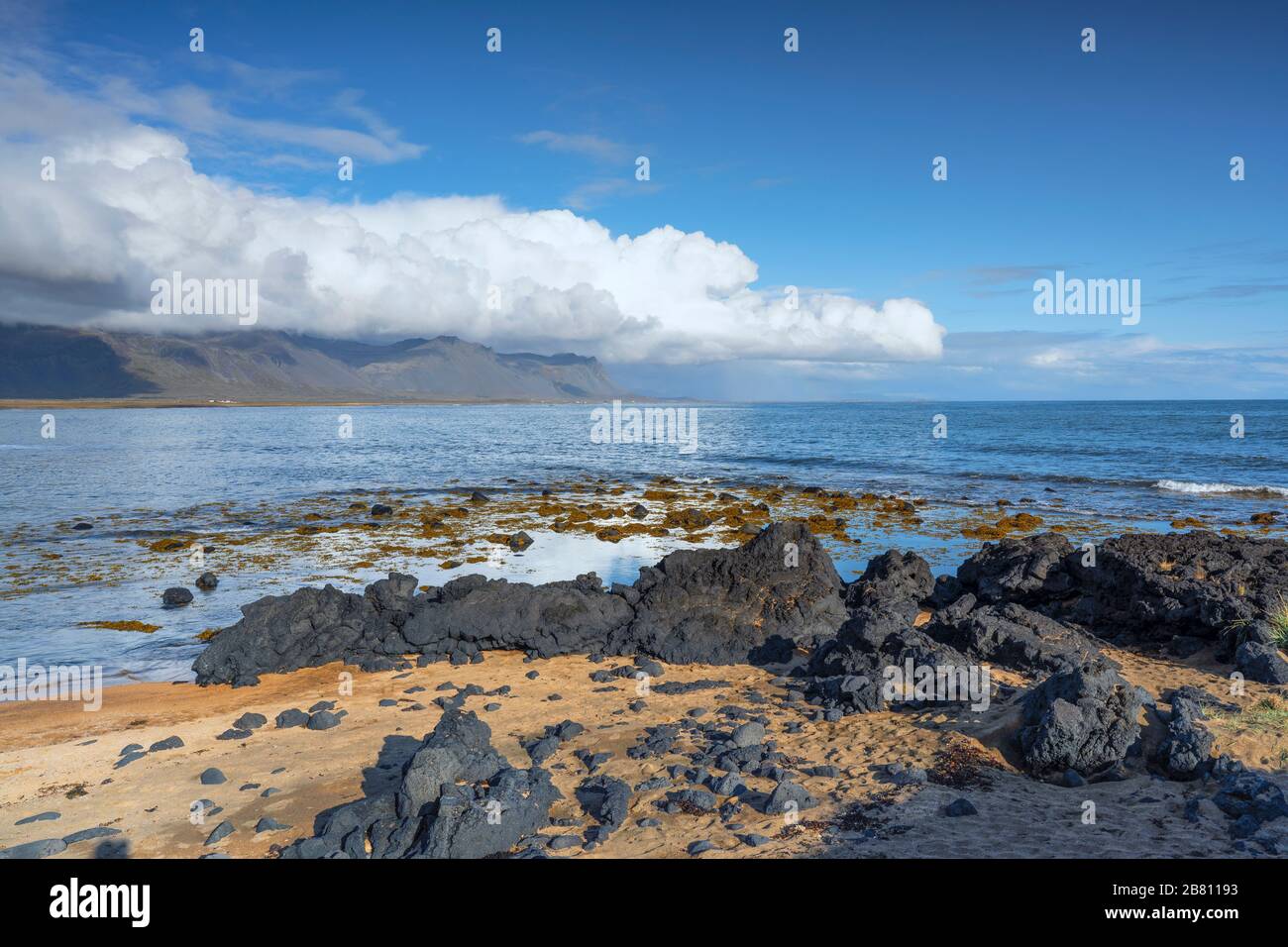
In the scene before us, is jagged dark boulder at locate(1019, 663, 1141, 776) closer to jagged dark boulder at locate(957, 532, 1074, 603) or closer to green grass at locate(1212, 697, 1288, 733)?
green grass at locate(1212, 697, 1288, 733)

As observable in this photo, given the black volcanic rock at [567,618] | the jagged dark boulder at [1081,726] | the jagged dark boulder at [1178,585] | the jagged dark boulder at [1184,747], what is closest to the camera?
the jagged dark boulder at [1184,747]

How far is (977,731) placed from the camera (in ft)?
32.4

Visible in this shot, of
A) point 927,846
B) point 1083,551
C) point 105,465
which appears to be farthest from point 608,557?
point 105,465

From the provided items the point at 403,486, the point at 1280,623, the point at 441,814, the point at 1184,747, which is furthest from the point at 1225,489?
the point at 441,814

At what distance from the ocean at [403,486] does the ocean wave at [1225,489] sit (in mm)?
176

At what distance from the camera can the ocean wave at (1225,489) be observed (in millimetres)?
39938

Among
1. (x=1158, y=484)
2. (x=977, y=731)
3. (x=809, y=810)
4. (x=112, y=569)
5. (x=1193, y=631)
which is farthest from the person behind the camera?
(x=1158, y=484)

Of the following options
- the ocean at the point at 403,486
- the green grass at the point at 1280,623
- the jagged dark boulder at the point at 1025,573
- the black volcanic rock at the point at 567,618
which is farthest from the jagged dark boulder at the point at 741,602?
Answer: the green grass at the point at 1280,623

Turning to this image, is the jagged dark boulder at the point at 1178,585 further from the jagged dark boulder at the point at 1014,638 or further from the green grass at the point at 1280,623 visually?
the jagged dark boulder at the point at 1014,638

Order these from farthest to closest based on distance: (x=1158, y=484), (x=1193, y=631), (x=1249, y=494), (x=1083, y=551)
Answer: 1. (x=1158, y=484)
2. (x=1249, y=494)
3. (x=1083, y=551)
4. (x=1193, y=631)

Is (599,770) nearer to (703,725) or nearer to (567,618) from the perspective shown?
(703,725)
